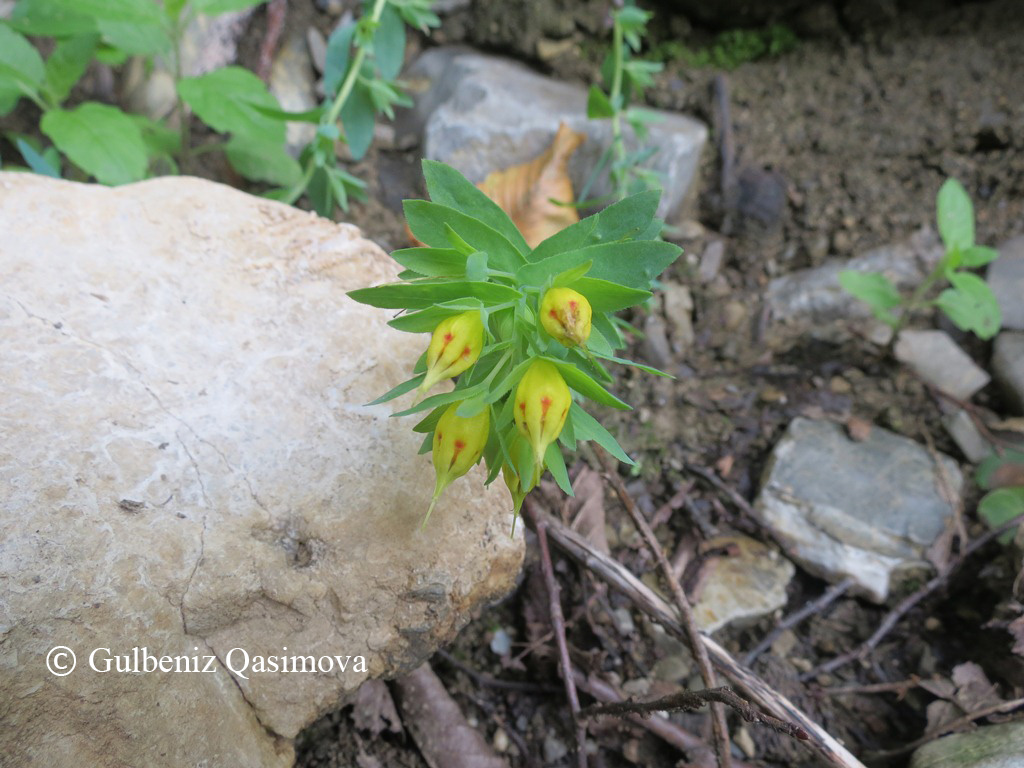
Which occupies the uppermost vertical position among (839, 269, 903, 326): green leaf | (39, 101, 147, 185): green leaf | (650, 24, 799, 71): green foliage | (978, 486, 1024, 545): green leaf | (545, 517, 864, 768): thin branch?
(650, 24, 799, 71): green foliage

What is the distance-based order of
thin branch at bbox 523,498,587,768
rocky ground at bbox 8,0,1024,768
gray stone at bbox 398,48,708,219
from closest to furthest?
1. thin branch at bbox 523,498,587,768
2. rocky ground at bbox 8,0,1024,768
3. gray stone at bbox 398,48,708,219

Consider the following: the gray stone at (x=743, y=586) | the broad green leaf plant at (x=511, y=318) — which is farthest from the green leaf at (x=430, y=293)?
the gray stone at (x=743, y=586)

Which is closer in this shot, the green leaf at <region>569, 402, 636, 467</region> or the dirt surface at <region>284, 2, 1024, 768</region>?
the green leaf at <region>569, 402, 636, 467</region>

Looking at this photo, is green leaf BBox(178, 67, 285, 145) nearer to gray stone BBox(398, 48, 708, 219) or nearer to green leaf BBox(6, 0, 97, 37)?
green leaf BBox(6, 0, 97, 37)

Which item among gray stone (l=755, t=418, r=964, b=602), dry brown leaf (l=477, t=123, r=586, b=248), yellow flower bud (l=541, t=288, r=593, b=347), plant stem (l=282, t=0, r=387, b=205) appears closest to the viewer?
yellow flower bud (l=541, t=288, r=593, b=347)

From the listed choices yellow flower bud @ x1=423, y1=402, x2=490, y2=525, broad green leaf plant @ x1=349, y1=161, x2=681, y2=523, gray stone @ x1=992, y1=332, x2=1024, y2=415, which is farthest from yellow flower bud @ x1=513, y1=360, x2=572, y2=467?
gray stone @ x1=992, y1=332, x2=1024, y2=415

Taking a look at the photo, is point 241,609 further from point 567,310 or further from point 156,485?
point 567,310
